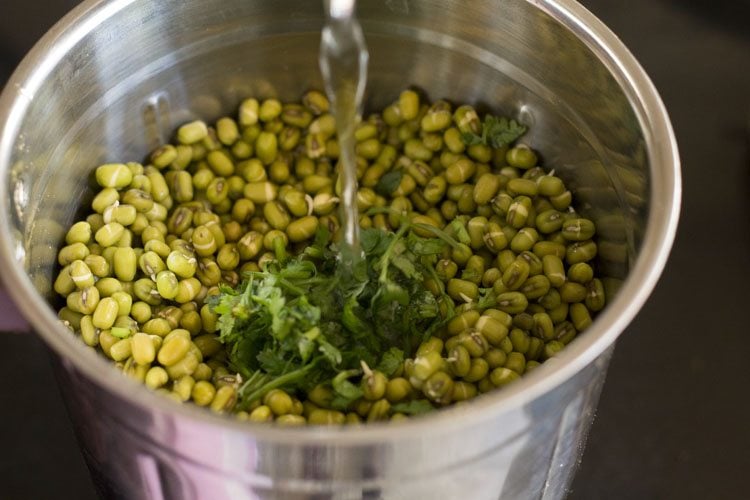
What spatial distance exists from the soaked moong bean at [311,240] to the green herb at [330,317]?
0.02 metres

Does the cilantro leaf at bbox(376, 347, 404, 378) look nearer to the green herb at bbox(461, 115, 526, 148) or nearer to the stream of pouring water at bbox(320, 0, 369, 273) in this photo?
the stream of pouring water at bbox(320, 0, 369, 273)

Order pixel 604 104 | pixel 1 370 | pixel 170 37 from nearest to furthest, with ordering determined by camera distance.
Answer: pixel 604 104
pixel 170 37
pixel 1 370

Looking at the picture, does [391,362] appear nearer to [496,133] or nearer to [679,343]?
[496,133]

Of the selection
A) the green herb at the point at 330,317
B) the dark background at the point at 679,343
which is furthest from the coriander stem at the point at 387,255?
the dark background at the point at 679,343

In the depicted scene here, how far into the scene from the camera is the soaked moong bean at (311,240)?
3.25 feet

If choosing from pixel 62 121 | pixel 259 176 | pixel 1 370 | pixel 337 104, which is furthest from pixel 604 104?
pixel 1 370

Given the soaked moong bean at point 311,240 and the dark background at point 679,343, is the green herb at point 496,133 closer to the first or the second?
the soaked moong bean at point 311,240

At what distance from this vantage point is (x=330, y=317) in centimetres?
102

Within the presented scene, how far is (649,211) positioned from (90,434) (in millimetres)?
536

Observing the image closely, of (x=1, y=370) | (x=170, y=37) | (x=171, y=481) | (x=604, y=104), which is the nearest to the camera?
(x=171, y=481)

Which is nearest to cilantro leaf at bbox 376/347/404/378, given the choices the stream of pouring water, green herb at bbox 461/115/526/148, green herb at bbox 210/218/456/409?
green herb at bbox 210/218/456/409

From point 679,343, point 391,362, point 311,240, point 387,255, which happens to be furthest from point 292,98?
point 679,343

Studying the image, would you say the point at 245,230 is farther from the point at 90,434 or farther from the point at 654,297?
the point at 654,297

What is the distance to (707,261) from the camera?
1.36m
